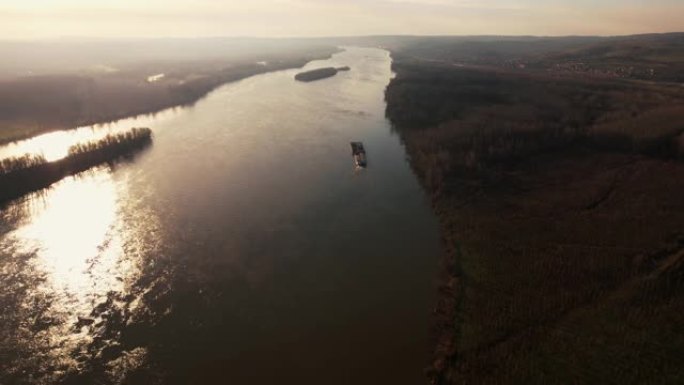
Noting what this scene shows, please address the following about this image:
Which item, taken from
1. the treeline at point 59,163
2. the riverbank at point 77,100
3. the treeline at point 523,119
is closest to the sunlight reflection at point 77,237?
the treeline at point 59,163

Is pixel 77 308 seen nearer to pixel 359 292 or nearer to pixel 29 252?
pixel 29 252

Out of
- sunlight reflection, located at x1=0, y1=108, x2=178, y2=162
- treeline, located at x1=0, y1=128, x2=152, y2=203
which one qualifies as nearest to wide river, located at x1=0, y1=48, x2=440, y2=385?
treeline, located at x1=0, y1=128, x2=152, y2=203

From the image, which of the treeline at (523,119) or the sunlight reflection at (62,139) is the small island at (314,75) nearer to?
the treeline at (523,119)

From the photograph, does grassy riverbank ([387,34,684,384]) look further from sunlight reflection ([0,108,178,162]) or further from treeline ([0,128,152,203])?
sunlight reflection ([0,108,178,162])

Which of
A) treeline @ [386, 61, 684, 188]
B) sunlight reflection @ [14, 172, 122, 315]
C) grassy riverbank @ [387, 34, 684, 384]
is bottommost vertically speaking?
sunlight reflection @ [14, 172, 122, 315]

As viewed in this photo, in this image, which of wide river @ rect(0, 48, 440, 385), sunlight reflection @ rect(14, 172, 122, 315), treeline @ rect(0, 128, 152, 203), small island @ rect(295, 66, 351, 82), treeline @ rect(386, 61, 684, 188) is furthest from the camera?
small island @ rect(295, 66, 351, 82)

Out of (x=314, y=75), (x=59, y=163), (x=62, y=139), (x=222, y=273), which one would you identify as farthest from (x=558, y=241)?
(x=314, y=75)
